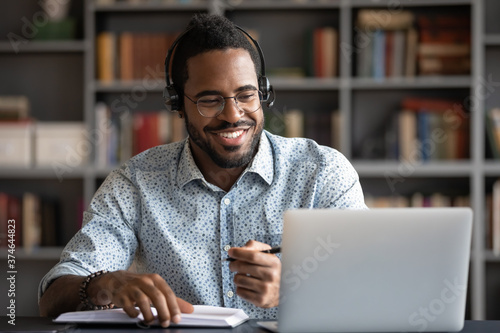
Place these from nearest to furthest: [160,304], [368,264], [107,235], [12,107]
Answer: [368,264]
[160,304]
[107,235]
[12,107]

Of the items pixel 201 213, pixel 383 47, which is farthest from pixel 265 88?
pixel 383 47

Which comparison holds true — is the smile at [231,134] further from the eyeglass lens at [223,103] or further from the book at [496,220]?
the book at [496,220]

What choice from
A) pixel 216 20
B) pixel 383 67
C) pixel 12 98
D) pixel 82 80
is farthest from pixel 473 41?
pixel 12 98

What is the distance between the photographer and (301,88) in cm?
308

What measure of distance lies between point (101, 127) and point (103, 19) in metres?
0.57

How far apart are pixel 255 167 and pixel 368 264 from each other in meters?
0.66

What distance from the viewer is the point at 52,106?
3342 mm

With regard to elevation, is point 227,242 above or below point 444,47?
below

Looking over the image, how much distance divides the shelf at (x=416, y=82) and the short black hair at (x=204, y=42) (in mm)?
1393

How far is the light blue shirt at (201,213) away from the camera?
1.55 m

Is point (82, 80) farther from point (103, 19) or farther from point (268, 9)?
point (268, 9)

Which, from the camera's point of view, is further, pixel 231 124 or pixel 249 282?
pixel 231 124

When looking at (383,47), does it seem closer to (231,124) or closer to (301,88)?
(301,88)

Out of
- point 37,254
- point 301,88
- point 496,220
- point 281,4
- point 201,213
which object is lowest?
point 37,254
